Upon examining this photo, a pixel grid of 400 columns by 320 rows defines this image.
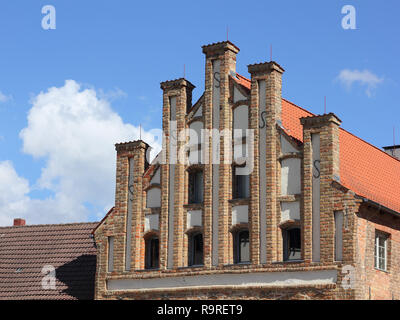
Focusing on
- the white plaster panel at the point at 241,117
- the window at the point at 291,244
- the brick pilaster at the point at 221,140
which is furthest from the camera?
the white plaster panel at the point at 241,117

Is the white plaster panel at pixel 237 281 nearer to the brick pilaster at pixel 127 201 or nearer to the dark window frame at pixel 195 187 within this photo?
the brick pilaster at pixel 127 201

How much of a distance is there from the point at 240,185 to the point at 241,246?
193cm

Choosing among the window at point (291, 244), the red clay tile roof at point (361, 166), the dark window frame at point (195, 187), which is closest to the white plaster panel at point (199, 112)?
the red clay tile roof at point (361, 166)

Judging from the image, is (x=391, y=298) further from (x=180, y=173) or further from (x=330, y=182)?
(x=180, y=173)

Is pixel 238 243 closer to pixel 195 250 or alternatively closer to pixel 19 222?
pixel 195 250

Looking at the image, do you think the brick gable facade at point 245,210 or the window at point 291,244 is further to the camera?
the window at point 291,244

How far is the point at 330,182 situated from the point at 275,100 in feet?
10.7

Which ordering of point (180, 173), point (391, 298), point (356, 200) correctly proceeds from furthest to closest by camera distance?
point (180, 173) → point (391, 298) → point (356, 200)

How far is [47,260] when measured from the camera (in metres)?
31.6

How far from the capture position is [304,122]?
76.7ft

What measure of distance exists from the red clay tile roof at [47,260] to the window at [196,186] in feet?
19.6

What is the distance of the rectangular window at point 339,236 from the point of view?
872 inches

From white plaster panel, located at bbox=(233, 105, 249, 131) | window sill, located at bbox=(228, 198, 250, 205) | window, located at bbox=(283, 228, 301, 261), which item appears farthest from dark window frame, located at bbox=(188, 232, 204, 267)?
Answer: white plaster panel, located at bbox=(233, 105, 249, 131)
